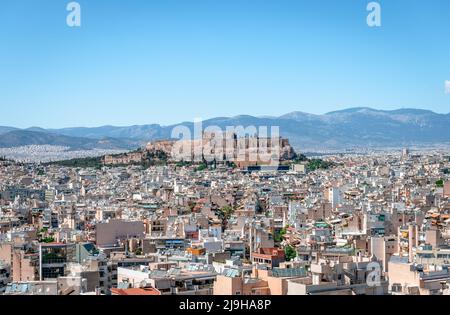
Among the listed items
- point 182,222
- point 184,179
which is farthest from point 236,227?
point 184,179

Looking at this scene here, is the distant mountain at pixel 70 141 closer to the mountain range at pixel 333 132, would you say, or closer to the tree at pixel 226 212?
the mountain range at pixel 333 132

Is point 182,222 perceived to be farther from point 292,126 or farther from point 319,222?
point 292,126

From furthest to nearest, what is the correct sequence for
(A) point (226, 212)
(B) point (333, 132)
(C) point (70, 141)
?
(C) point (70, 141), (B) point (333, 132), (A) point (226, 212)

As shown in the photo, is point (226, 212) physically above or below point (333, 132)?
below

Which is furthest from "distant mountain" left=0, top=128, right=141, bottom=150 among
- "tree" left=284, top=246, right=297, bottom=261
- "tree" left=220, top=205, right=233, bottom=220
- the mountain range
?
"tree" left=284, top=246, right=297, bottom=261

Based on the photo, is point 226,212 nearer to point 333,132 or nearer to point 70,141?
point 333,132

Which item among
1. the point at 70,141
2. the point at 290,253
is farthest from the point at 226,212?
the point at 70,141

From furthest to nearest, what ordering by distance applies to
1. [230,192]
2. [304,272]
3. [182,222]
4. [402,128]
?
1. [402,128]
2. [230,192]
3. [182,222]
4. [304,272]
